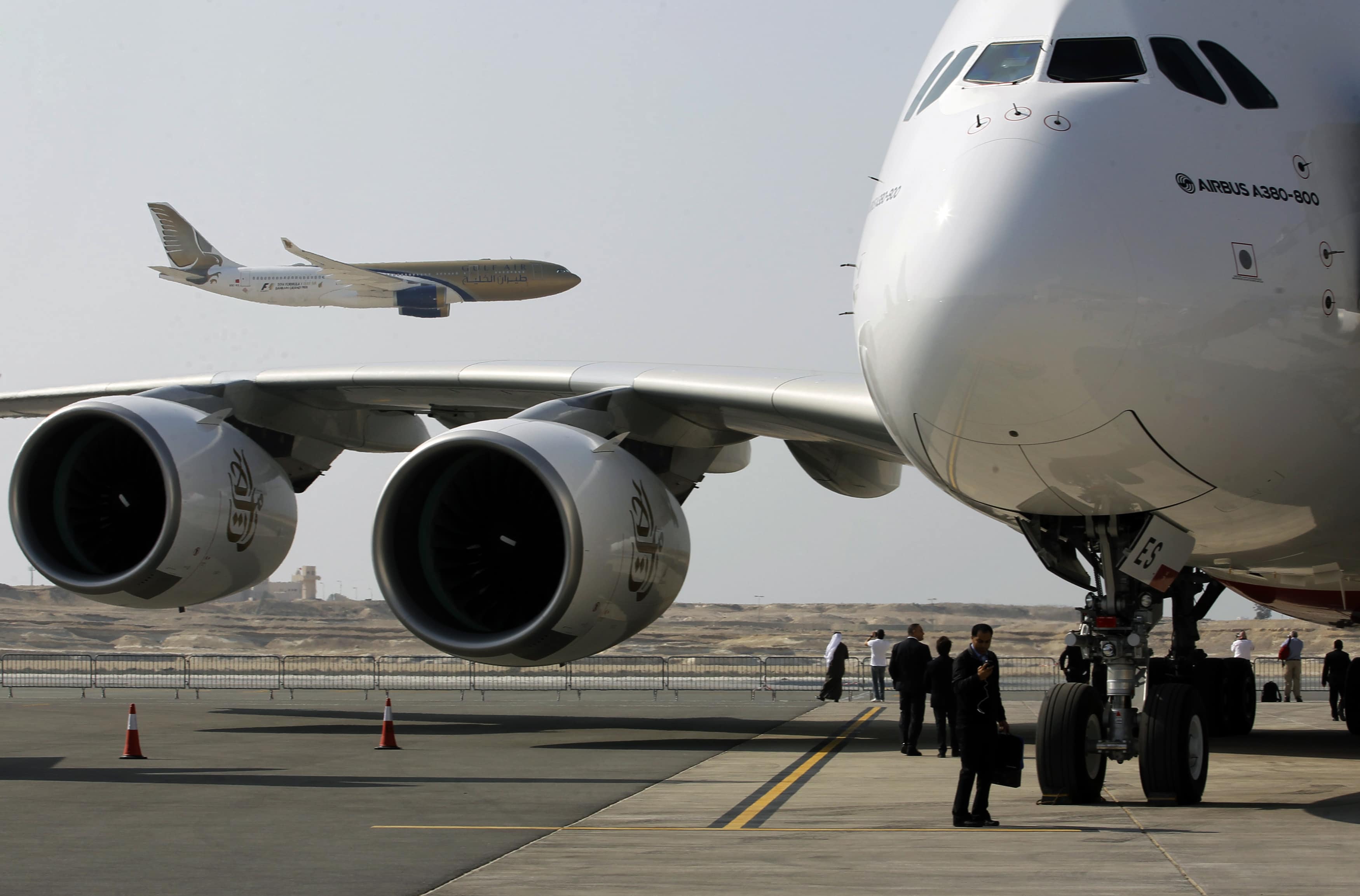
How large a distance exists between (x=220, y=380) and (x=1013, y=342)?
1032 centimetres

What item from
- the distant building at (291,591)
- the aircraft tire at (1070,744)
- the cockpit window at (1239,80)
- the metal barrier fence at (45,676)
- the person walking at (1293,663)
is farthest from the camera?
the distant building at (291,591)

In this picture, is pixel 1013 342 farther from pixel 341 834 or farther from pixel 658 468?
pixel 658 468

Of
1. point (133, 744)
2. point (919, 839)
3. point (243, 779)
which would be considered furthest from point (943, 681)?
point (133, 744)

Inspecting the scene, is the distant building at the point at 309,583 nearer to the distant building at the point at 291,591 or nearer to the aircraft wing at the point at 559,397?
the distant building at the point at 291,591

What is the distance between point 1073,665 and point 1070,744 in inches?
118

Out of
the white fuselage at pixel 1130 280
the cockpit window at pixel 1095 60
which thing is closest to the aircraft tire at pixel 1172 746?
the white fuselage at pixel 1130 280

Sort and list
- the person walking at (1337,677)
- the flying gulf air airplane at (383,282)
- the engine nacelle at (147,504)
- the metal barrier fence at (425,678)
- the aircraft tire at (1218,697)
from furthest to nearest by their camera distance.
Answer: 1. the flying gulf air airplane at (383,282)
2. the metal barrier fence at (425,678)
3. the person walking at (1337,677)
4. the aircraft tire at (1218,697)
5. the engine nacelle at (147,504)

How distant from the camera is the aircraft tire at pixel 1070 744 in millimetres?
9078

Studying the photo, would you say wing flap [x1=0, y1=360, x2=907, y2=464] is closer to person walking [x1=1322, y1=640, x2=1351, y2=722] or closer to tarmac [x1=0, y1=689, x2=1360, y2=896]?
tarmac [x1=0, y1=689, x2=1360, y2=896]

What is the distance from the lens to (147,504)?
51.1 feet

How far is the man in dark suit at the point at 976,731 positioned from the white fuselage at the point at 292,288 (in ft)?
186

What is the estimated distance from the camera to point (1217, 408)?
26.0 ft

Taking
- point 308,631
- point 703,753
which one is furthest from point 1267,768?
point 308,631

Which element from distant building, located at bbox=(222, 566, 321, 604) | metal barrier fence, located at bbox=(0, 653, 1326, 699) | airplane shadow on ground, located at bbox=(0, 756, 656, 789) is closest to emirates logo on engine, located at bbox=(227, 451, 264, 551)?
airplane shadow on ground, located at bbox=(0, 756, 656, 789)
